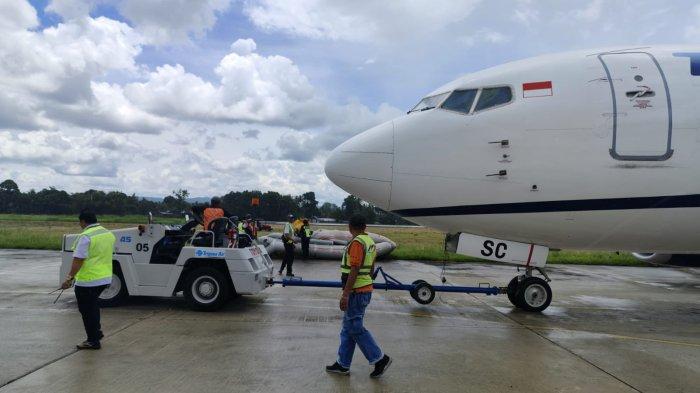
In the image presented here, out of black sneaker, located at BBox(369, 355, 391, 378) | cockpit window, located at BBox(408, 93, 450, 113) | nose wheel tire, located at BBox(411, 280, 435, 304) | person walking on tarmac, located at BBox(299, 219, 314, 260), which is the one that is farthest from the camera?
person walking on tarmac, located at BBox(299, 219, 314, 260)

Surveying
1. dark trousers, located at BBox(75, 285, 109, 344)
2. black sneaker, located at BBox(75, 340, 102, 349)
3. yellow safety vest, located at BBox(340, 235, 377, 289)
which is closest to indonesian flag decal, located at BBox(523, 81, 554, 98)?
yellow safety vest, located at BBox(340, 235, 377, 289)

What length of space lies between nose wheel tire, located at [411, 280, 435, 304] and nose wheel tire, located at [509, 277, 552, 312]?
5.10ft

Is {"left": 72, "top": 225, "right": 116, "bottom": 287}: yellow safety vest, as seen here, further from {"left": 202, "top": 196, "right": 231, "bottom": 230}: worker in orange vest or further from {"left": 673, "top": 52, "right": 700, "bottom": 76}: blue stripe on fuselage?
{"left": 673, "top": 52, "right": 700, "bottom": 76}: blue stripe on fuselage

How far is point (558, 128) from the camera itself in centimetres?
765

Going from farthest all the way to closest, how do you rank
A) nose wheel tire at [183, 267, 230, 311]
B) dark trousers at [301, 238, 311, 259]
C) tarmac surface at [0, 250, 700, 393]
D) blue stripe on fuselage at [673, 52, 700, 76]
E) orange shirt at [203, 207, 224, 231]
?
dark trousers at [301, 238, 311, 259], orange shirt at [203, 207, 224, 231], nose wheel tire at [183, 267, 230, 311], blue stripe on fuselage at [673, 52, 700, 76], tarmac surface at [0, 250, 700, 393]

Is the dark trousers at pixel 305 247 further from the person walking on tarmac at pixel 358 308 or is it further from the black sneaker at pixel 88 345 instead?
the person walking on tarmac at pixel 358 308

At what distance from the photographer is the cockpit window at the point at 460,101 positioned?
8.07 meters

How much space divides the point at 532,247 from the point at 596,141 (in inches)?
80.2

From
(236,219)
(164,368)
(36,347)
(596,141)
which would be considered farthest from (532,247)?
(36,347)

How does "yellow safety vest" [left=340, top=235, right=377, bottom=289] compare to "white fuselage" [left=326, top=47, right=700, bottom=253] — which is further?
"white fuselage" [left=326, top=47, right=700, bottom=253]

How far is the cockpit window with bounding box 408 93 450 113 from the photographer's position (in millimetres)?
8352

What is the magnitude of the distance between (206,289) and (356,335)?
4.00 metres

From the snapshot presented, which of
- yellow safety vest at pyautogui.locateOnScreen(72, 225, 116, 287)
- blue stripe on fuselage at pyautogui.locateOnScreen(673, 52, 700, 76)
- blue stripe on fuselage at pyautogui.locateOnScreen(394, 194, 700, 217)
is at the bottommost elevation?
yellow safety vest at pyautogui.locateOnScreen(72, 225, 116, 287)

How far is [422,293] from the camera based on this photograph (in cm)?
915
